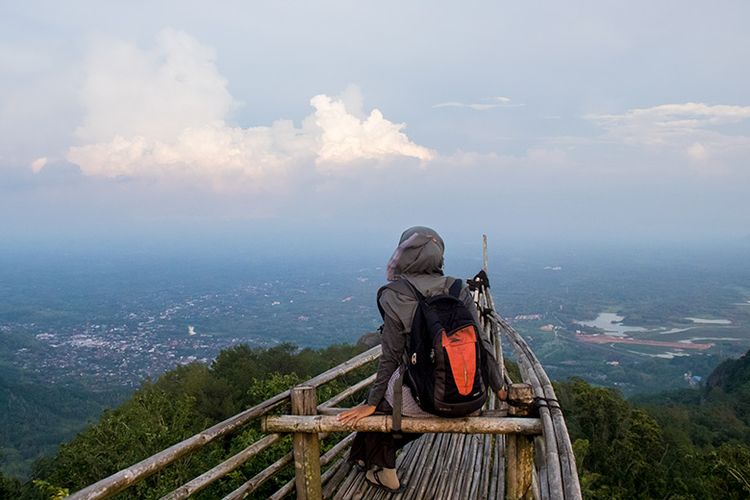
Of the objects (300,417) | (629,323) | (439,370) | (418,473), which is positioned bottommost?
(629,323)

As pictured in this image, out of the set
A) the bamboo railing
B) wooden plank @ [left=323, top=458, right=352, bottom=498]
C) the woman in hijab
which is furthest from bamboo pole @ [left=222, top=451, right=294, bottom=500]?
the woman in hijab

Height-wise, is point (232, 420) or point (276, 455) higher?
point (232, 420)

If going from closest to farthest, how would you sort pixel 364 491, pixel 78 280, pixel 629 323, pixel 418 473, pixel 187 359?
pixel 364 491 < pixel 418 473 < pixel 187 359 < pixel 629 323 < pixel 78 280

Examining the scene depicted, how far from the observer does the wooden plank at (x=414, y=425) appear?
211 cm

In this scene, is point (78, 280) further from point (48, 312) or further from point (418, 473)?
point (418, 473)

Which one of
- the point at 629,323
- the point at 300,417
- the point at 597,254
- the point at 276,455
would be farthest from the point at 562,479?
the point at 597,254

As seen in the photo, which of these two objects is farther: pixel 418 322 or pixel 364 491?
pixel 364 491

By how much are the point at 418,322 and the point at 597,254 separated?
164 meters

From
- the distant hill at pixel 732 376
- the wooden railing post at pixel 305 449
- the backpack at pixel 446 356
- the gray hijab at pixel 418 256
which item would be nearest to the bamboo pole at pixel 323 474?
the wooden railing post at pixel 305 449

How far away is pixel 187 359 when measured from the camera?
53906 mm

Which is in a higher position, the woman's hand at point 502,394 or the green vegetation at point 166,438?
the woman's hand at point 502,394

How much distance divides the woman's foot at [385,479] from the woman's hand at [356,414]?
654mm

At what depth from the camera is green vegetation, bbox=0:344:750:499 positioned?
8.27 m

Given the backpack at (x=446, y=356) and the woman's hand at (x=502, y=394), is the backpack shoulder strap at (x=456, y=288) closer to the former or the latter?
the backpack at (x=446, y=356)
